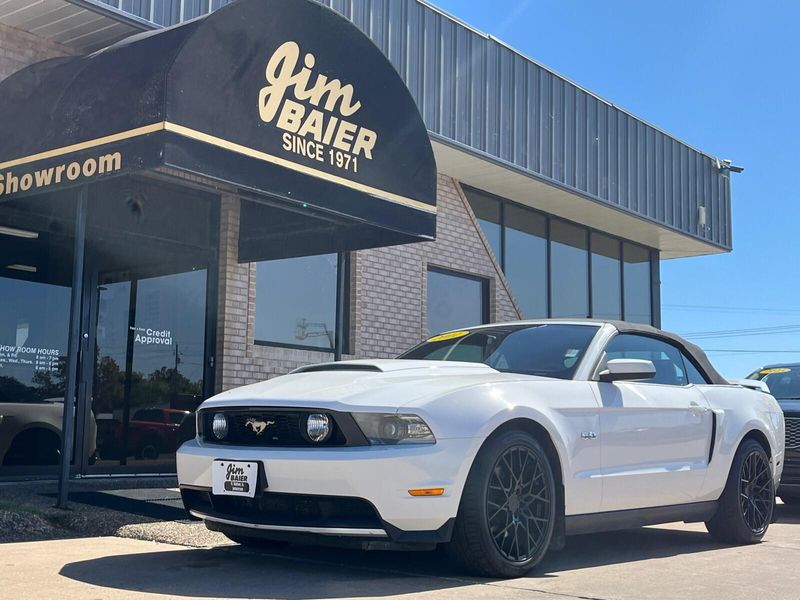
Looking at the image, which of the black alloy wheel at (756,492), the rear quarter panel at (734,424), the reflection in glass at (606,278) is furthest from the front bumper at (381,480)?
the reflection in glass at (606,278)

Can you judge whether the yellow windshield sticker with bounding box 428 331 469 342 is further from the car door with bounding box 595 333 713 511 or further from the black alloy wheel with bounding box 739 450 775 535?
the black alloy wheel with bounding box 739 450 775 535

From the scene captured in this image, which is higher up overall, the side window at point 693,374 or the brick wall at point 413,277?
the brick wall at point 413,277

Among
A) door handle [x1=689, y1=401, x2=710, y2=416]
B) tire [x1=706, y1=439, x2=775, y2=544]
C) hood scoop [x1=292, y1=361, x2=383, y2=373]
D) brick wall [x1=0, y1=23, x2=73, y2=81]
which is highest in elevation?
brick wall [x1=0, y1=23, x2=73, y2=81]

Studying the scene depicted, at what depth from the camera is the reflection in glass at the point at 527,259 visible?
1564 centimetres

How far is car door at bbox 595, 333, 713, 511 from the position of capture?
5668 millimetres

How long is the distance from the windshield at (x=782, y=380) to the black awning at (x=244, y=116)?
4.08 meters

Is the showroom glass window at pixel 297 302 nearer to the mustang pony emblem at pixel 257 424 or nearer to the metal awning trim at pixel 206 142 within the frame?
the metal awning trim at pixel 206 142

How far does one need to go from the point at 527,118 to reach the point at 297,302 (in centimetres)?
463

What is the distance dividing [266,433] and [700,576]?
8.02 ft

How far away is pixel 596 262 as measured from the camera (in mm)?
17953

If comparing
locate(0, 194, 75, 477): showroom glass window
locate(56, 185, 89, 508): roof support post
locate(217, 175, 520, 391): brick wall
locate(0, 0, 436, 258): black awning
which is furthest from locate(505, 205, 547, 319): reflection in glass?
locate(56, 185, 89, 508): roof support post

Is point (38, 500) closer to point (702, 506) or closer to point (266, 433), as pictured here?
point (266, 433)

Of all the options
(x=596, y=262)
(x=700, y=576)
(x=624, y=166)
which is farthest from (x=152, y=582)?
(x=596, y=262)

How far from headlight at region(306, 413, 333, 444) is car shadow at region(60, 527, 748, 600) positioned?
692 millimetres
